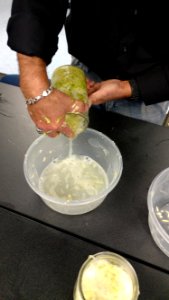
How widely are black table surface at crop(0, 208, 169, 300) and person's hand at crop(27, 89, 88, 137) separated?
22cm

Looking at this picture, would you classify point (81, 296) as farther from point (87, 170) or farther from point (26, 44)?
point (26, 44)

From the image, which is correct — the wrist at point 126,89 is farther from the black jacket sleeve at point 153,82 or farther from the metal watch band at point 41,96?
the metal watch band at point 41,96

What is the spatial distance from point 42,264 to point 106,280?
15 centimetres

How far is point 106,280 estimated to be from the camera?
1.99 feet

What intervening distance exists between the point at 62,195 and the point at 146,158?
257mm

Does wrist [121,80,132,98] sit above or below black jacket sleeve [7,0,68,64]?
below

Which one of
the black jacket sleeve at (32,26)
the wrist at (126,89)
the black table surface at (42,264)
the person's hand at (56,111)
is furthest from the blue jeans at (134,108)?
the black table surface at (42,264)

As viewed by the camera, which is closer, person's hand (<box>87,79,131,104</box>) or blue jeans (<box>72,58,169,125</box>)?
person's hand (<box>87,79,131,104</box>)

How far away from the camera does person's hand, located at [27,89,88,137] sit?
0.78 m

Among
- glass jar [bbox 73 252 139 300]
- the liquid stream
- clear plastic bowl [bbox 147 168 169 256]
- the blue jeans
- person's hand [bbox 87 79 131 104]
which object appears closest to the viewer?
glass jar [bbox 73 252 139 300]

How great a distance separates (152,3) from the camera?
3.01 ft

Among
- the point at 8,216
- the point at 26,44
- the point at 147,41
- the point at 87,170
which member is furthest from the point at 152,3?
the point at 8,216

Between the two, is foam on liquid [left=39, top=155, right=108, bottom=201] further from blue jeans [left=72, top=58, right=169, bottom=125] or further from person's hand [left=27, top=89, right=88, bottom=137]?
blue jeans [left=72, top=58, right=169, bottom=125]

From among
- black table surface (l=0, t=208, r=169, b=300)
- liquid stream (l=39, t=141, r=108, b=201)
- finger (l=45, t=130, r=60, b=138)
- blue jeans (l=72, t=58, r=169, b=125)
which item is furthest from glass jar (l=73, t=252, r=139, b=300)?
blue jeans (l=72, t=58, r=169, b=125)
